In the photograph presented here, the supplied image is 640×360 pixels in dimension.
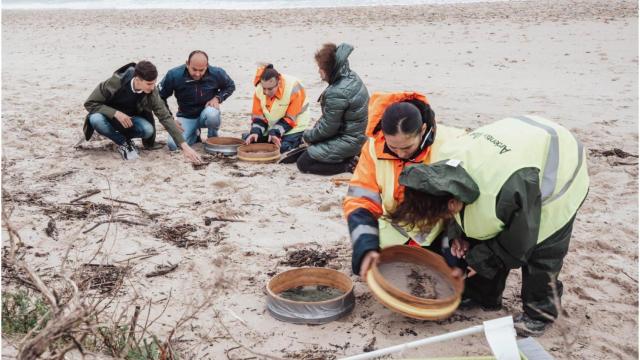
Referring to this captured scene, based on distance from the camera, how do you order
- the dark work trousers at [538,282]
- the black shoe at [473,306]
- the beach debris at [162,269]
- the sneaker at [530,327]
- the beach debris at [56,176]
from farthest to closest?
1. the beach debris at [56,176]
2. the beach debris at [162,269]
3. the black shoe at [473,306]
4. the sneaker at [530,327]
5. the dark work trousers at [538,282]

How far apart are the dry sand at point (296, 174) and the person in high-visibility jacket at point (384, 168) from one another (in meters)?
0.43

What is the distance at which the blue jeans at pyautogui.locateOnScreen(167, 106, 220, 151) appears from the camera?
632cm

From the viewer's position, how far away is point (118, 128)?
5941 millimetres

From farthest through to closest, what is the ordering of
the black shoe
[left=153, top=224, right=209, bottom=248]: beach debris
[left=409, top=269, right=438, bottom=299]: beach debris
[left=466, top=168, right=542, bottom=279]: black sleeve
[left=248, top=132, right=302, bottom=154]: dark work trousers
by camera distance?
[left=248, top=132, right=302, bottom=154]: dark work trousers < [left=153, top=224, right=209, bottom=248]: beach debris < the black shoe < [left=409, top=269, right=438, bottom=299]: beach debris < [left=466, top=168, right=542, bottom=279]: black sleeve

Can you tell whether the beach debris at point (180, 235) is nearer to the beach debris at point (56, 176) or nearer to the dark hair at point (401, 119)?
the beach debris at point (56, 176)

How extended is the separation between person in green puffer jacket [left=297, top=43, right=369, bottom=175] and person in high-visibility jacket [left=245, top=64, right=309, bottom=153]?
1.75ft

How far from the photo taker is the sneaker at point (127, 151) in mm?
5891

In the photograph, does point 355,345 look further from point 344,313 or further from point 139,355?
point 139,355

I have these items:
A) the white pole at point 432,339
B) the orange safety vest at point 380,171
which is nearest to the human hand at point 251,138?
the orange safety vest at point 380,171

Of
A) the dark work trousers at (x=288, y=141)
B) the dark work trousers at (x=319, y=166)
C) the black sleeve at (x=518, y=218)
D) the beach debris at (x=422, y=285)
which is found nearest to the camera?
the black sleeve at (x=518, y=218)

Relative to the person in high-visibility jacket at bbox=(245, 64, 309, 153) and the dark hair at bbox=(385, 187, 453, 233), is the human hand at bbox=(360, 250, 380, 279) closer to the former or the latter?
the dark hair at bbox=(385, 187, 453, 233)

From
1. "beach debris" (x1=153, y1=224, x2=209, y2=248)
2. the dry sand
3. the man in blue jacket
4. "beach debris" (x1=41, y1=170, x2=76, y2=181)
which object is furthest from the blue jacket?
"beach debris" (x1=153, y1=224, x2=209, y2=248)

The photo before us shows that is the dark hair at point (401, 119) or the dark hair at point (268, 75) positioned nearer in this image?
the dark hair at point (401, 119)

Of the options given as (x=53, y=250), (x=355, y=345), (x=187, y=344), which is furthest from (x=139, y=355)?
(x=53, y=250)
